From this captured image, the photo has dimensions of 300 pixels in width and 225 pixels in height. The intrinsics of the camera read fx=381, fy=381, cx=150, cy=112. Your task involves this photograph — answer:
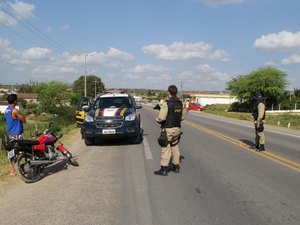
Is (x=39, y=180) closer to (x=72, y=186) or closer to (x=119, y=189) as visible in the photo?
(x=72, y=186)

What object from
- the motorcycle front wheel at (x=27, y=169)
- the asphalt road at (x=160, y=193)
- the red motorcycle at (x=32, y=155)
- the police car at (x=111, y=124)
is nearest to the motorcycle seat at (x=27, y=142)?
the red motorcycle at (x=32, y=155)

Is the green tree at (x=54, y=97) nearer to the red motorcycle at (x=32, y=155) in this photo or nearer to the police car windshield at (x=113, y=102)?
the police car windshield at (x=113, y=102)

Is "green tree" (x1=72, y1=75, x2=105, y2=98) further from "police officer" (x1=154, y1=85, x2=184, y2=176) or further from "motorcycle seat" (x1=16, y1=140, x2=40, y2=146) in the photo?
"police officer" (x1=154, y1=85, x2=184, y2=176)

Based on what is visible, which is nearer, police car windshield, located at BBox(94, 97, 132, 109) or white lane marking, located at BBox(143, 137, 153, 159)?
white lane marking, located at BBox(143, 137, 153, 159)

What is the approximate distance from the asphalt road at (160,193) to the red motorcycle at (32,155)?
0.88 ft

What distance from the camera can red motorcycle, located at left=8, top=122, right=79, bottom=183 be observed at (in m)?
7.82

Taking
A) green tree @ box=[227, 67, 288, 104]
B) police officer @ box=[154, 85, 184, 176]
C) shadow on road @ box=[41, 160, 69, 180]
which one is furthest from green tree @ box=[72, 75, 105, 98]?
police officer @ box=[154, 85, 184, 176]

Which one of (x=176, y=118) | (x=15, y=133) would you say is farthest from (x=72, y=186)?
(x=176, y=118)

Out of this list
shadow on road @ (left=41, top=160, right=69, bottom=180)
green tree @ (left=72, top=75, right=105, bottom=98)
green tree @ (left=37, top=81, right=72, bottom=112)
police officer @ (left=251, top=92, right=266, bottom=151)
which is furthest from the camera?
green tree @ (left=72, top=75, right=105, bottom=98)

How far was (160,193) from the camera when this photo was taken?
6.68 metres

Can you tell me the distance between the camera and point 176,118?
829 cm

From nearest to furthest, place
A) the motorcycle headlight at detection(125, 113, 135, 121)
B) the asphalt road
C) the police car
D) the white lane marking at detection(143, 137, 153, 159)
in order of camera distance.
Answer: the asphalt road, the white lane marking at detection(143, 137, 153, 159), the police car, the motorcycle headlight at detection(125, 113, 135, 121)

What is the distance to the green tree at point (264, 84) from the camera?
68.0 meters

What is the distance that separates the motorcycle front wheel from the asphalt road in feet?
0.63
